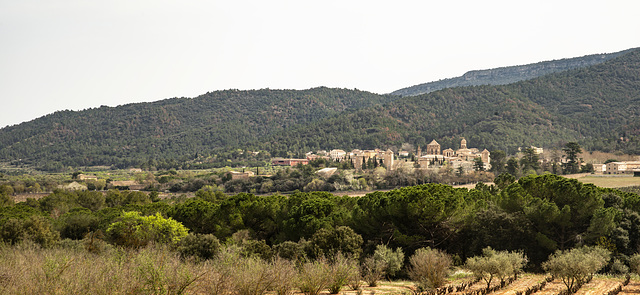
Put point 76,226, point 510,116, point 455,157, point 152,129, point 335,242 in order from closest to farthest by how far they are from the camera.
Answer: point 335,242, point 76,226, point 455,157, point 510,116, point 152,129

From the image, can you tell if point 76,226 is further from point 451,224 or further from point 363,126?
point 363,126

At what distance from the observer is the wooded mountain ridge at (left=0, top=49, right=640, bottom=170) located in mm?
127500

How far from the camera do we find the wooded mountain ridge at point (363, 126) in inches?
5020

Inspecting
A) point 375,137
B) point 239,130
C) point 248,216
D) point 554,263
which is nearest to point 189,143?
point 239,130

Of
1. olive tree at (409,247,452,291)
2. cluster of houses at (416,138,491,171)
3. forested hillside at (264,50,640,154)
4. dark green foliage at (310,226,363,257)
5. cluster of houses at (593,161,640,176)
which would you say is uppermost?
forested hillside at (264,50,640,154)

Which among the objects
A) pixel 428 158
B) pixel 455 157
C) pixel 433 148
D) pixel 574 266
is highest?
pixel 574 266

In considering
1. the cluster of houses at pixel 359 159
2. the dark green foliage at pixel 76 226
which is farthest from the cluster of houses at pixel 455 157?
the dark green foliage at pixel 76 226

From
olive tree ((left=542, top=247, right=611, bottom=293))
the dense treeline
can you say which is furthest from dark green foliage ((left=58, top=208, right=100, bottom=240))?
olive tree ((left=542, top=247, right=611, bottom=293))

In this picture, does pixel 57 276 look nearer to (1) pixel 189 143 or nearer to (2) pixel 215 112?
(1) pixel 189 143

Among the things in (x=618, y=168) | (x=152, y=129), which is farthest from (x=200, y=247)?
(x=152, y=129)

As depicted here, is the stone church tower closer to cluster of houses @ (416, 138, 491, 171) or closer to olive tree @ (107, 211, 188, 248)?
cluster of houses @ (416, 138, 491, 171)

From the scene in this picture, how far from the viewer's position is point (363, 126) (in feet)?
479

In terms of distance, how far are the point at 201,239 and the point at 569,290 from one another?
13690mm

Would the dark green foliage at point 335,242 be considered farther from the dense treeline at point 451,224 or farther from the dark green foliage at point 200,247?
the dark green foliage at point 200,247
